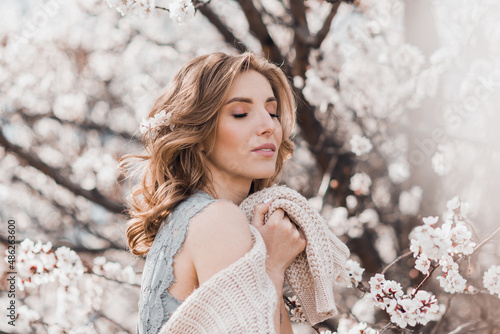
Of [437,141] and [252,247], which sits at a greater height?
[252,247]

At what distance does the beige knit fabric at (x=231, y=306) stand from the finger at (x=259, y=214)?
0.31 metres

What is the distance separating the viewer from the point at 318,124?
A: 13.9 ft

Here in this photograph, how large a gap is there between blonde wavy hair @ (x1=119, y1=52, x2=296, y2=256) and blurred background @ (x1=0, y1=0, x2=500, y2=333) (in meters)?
2.27

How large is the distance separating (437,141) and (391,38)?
137 centimetres

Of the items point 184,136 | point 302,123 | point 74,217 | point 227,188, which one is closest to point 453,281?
point 227,188

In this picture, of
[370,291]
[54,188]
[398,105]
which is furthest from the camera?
[54,188]

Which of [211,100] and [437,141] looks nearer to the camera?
[211,100]

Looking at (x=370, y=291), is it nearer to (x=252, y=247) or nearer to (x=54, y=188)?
(x=252, y=247)

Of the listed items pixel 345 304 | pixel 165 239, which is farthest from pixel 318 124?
pixel 165 239

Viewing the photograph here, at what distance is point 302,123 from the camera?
4.10 m

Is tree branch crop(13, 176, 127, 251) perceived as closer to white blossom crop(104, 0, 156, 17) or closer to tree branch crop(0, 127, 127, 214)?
tree branch crop(0, 127, 127, 214)

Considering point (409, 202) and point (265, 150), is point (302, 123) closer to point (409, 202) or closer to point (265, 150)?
point (409, 202)

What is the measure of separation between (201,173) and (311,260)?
489 mm

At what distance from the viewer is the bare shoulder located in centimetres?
117
